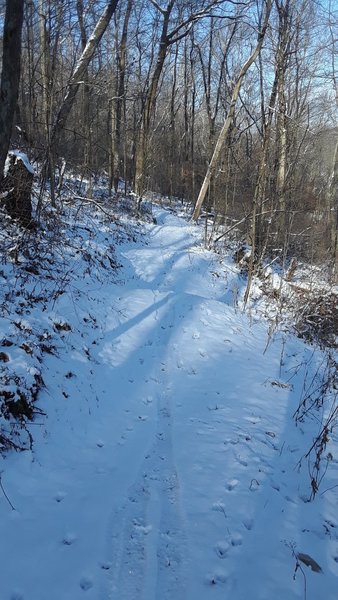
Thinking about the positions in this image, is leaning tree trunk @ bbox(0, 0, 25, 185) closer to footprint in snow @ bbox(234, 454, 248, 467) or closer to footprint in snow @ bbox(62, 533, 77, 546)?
footprint in snow @ bbox(62, 533, 77, 546)

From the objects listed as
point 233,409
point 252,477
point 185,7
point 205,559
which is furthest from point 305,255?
point 205,559

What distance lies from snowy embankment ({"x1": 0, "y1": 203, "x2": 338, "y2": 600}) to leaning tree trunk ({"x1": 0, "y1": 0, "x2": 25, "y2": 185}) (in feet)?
8.13

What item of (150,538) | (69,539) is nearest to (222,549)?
(150,538)

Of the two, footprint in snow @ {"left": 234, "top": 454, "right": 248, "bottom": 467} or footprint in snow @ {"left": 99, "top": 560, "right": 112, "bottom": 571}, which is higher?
footprint in snow @ {"left": 234, "top": 454, "right": 248, "bottom": 467}

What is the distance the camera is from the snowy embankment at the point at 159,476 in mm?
2857

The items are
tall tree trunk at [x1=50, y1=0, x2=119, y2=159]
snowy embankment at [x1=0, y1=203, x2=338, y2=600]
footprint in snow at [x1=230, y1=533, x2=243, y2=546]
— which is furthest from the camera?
tall tree trunk at [x1=50, y1=0, x2=119, y2=159]

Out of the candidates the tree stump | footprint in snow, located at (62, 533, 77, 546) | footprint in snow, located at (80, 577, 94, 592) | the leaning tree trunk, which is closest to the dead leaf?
footprint in snow, located at (80, 577, 94, 592)

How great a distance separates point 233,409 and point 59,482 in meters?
2.59

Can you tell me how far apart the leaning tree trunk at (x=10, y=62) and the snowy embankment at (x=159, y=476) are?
248cm

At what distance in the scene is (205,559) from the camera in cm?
303

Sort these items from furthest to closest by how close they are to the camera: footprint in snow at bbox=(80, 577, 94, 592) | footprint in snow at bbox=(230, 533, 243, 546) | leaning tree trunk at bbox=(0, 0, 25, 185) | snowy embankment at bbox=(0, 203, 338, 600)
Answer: leaning tree trunk at bbox=(0, 0, 25, 185) < footprint in snow at bbox=(230, 533, 243, 546) < snowy embankment at bbox=(0, 203, 338, 600) < footprint in snow at bbox=(80, 577, 94, 592)

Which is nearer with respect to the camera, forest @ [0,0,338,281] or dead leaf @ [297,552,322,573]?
dead leaf @ [297,552,322,573]

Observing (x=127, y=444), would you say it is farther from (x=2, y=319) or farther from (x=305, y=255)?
(x=305, y=255)

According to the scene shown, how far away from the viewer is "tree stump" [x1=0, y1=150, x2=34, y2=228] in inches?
278
